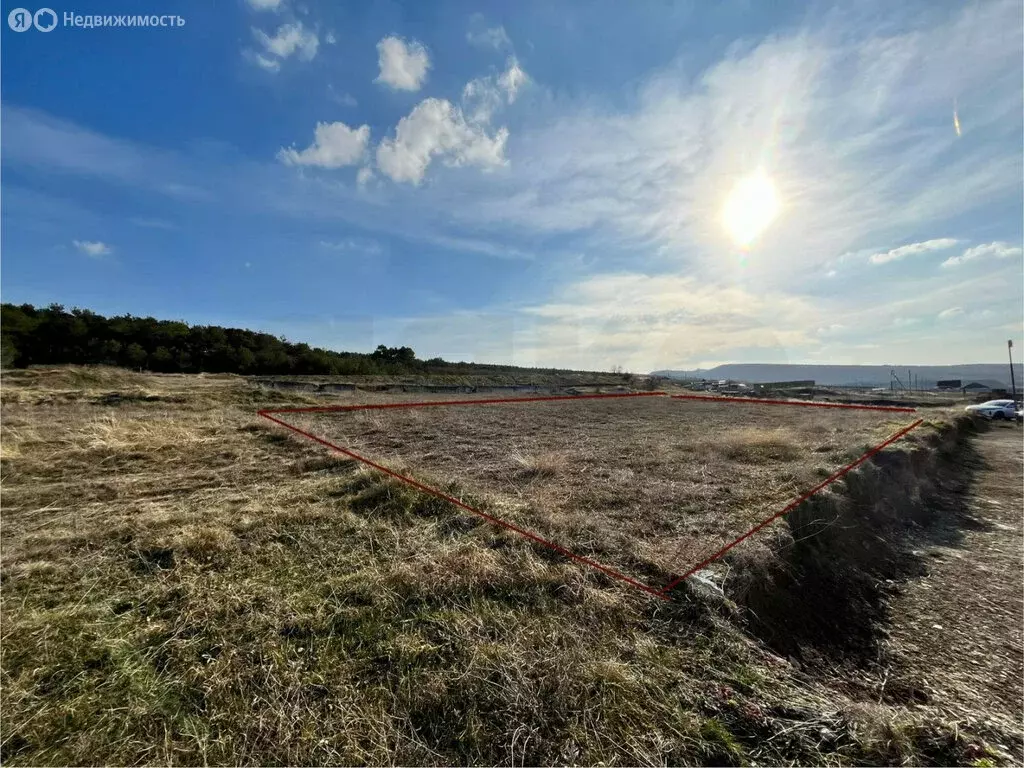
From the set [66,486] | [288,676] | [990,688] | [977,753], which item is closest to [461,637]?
[288,676]

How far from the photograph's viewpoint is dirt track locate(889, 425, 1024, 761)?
3387 mm

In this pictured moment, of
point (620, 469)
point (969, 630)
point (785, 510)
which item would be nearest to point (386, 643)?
point (785, 510)

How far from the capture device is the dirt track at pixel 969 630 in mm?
3387

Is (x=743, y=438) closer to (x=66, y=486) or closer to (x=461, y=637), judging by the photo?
(x=461, y=637)

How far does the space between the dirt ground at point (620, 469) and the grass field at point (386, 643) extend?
0.09 m

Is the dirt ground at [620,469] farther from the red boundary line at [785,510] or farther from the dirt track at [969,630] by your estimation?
the dirt track at [969,630]

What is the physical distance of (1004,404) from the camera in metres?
28.2

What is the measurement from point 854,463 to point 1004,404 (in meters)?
32.7

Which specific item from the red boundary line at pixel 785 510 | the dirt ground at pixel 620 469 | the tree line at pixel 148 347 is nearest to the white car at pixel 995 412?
the dirt ground at pixel 620 469

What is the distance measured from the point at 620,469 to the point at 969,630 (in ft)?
15.8

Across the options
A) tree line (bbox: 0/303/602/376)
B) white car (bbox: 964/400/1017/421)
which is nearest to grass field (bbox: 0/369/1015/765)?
white car (bbox: 964/400/1017/421)

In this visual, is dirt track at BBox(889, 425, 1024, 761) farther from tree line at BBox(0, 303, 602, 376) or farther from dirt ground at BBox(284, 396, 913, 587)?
tree line at BBox(0, 303, 602, 376)

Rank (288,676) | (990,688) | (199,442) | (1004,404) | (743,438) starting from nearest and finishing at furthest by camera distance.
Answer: (288,676) < (990,688) < (199,442) < (743,438) < (1004,404)

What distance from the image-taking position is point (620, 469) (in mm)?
8336
